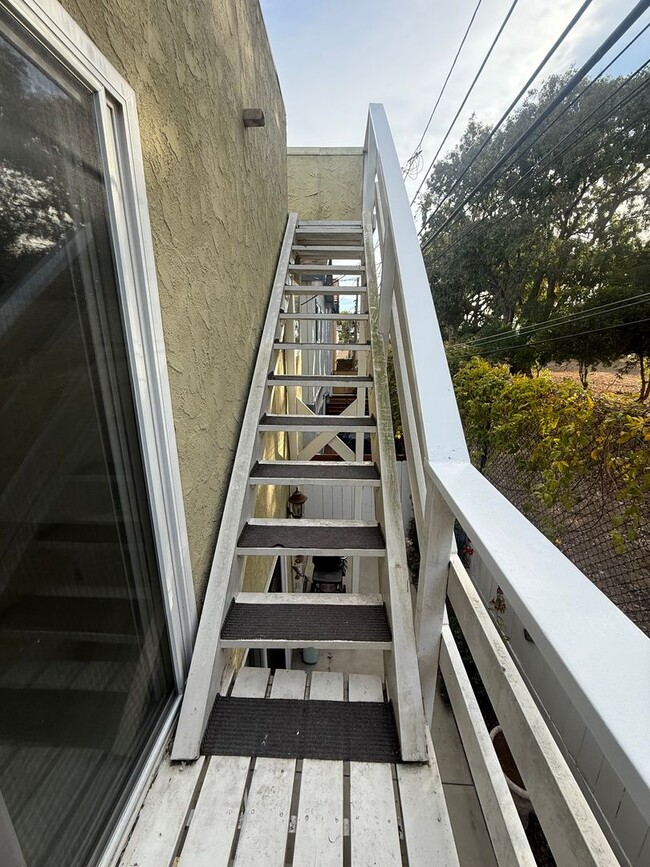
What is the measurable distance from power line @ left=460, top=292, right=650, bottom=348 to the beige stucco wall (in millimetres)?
5069

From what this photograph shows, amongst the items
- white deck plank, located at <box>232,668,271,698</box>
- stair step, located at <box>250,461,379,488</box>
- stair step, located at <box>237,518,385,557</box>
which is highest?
stair step, located at <box>250,461,379,488</box>

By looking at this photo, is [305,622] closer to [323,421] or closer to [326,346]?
[323,421]

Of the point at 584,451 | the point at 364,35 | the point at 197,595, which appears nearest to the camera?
the point at 197,595

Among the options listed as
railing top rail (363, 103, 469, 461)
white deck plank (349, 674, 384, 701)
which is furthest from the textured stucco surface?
railing top rail (363, 103, 469, 461)

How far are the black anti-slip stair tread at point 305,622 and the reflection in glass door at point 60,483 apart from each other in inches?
18.3

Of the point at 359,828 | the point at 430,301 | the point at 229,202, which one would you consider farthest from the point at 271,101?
the point at 359,828

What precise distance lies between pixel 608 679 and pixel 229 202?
217 centimetres

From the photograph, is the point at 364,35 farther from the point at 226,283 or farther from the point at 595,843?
the point at 595,843

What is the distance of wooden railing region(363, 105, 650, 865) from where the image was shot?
0.42 m

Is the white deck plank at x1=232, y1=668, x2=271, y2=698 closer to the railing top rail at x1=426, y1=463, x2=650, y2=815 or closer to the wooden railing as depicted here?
the wooden railing

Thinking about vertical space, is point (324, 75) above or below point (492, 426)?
above

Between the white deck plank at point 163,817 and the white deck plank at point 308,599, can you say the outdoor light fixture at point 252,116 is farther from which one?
the white deck plank at point 163,817

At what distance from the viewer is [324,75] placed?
13.5 feet

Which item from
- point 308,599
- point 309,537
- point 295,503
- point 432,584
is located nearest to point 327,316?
point 309,537
